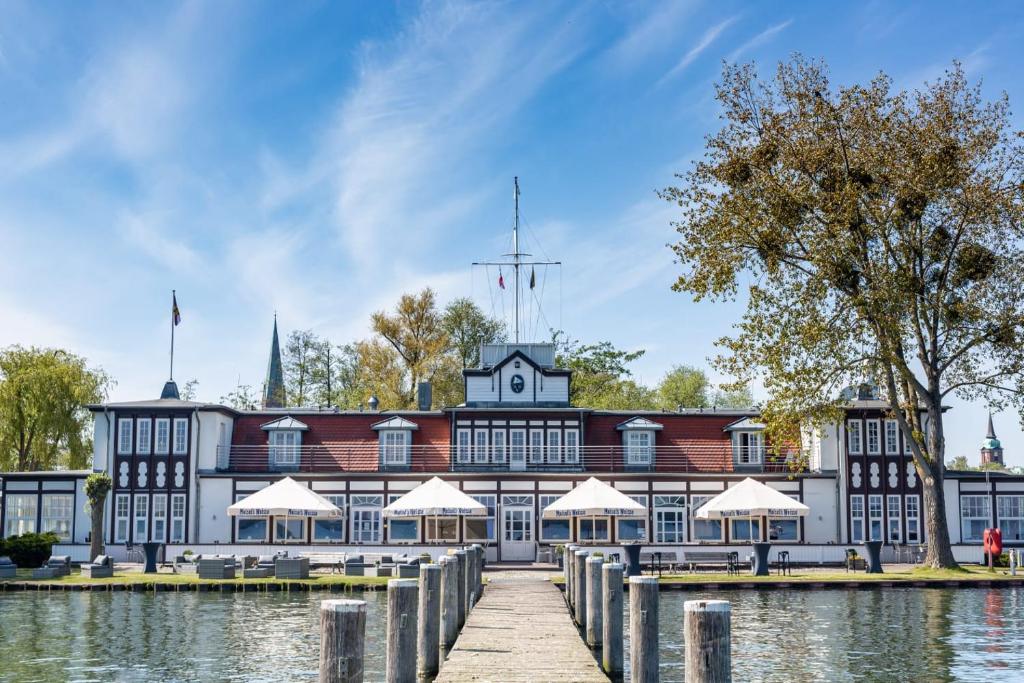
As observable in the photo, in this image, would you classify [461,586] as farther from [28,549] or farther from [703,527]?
[703,527]

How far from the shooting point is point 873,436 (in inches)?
A: 1802

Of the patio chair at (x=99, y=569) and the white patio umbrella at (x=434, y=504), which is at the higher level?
the white patio umbrella at (x=434, y=504)

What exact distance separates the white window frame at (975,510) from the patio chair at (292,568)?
2580 cm

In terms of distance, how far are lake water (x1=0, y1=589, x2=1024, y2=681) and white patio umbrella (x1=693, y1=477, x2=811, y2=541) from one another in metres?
6.47

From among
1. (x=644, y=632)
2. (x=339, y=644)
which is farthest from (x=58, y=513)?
(x=339, y=644)

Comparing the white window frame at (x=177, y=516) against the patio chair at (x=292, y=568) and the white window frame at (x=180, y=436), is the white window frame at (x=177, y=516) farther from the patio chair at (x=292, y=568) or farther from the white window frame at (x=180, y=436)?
the patio chair at (x=292, y=568)

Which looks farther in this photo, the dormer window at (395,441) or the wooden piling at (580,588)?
the dormer window at (395,441)

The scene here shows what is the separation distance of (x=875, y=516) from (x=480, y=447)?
49.2 feet

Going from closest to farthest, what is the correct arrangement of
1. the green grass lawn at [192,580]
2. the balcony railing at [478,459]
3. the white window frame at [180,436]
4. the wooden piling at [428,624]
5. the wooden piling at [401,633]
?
1. the wooden piling at [401,633]
2. the wooden piling at [428,624]
3. the green grass lawn at [192,580]
4. the white window frame at [180,436]
5. the balcony railing at [478,459]

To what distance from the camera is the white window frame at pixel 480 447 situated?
46.4 meters

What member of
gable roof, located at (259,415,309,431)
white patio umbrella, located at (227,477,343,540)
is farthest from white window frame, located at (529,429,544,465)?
white patio umbrella, located at (227,477,343,540)

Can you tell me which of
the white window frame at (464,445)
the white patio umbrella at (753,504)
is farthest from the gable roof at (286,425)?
the white patio umbrella at (753,504)

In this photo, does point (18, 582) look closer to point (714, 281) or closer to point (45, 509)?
point (45, 509)

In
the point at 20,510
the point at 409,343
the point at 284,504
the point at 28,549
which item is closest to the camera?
the point at 284,504
